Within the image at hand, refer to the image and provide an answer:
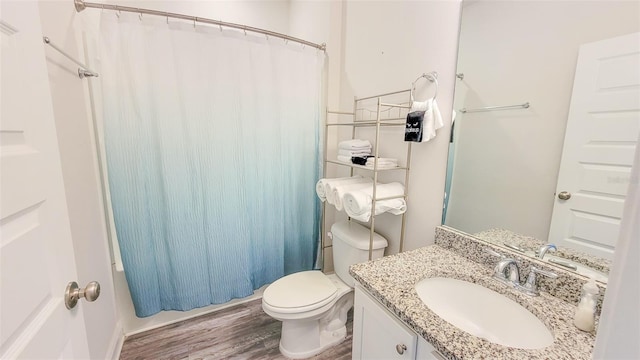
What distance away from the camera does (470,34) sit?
4.00ft

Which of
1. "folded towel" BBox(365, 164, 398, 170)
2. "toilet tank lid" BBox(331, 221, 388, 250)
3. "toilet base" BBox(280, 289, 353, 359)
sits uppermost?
"folded towel" BBox(365, 164, 398, 170)

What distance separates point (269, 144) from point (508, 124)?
1355mm

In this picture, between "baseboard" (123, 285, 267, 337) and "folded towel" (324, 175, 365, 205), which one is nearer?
"folded towel" (324, 175, 365, 205)

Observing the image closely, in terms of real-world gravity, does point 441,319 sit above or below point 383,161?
below

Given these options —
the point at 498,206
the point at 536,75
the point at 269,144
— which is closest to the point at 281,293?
the point at 269,144

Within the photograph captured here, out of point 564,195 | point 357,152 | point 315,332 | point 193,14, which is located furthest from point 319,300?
point 193,14

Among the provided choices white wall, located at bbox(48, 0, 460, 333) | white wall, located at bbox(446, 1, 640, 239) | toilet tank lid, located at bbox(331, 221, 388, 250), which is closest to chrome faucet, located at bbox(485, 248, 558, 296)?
white wall, located at bbox(446, 1, 640, 239)

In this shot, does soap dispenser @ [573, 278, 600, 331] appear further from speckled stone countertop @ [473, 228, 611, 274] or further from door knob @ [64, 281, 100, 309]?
door knob @ [64, 281, 100, 309]

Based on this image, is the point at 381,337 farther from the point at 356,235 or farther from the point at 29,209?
the point at 29,209

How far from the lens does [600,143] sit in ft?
2.83

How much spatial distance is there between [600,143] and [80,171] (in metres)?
2.15

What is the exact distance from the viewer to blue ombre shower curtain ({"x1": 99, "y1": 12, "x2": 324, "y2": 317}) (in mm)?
1474

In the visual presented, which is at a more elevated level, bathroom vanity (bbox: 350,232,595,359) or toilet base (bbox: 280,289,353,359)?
bathroom vanity (bbox: 350,232,595,359)

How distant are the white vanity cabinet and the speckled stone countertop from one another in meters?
0.59
